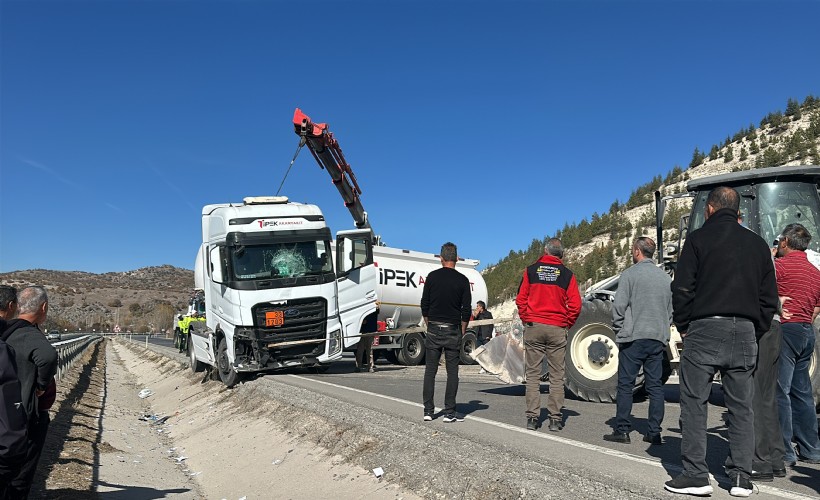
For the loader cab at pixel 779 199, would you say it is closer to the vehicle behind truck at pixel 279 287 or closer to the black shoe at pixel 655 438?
the black shoe at pixel 655 438

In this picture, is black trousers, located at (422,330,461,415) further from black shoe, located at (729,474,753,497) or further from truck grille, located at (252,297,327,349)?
truck grille, located at (252,297,327,349)

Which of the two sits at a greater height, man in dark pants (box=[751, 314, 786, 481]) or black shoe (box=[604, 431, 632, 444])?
man in dark pants (box=[751, 314, 786, 481])

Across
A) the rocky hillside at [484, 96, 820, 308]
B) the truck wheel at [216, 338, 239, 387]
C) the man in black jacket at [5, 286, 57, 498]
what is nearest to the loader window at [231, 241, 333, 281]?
the truck wheel at [216, 338, 239, 387]

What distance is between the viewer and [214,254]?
14969 mm

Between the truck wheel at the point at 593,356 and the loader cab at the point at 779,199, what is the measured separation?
2276 mm

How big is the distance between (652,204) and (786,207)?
4560cm

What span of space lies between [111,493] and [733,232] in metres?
7.07

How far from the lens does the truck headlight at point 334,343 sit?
14883 millimetres

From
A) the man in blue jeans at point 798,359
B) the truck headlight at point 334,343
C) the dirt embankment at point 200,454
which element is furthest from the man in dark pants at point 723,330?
the truck headlight at point 334,343

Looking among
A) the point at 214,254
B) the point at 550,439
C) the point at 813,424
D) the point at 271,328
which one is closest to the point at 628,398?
the point at 550,439

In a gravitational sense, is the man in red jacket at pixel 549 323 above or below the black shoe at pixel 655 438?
above

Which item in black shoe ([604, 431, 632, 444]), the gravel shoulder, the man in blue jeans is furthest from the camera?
black shoe ([604, 431, 632, 444])

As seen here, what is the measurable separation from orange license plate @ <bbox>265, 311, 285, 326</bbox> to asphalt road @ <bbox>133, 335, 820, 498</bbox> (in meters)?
1.13

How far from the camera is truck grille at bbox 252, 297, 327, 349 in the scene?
14102 mm
